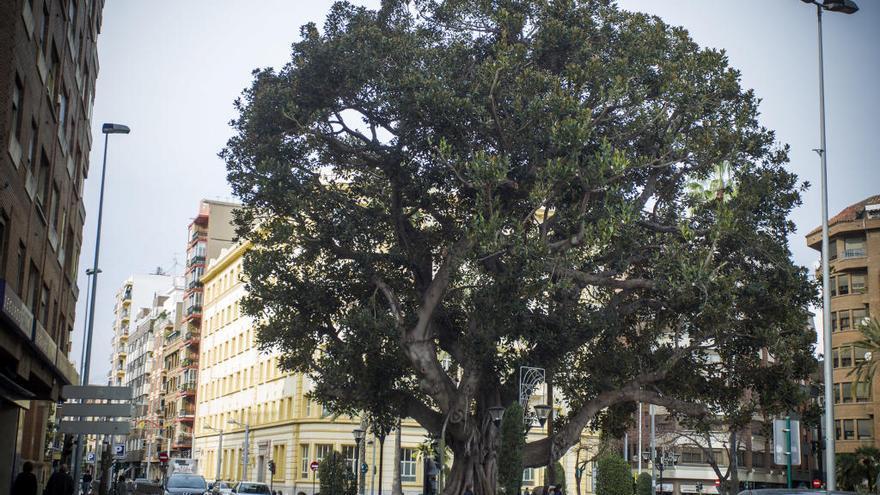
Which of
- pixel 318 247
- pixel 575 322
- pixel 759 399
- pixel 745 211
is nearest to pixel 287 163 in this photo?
pixel 318 247

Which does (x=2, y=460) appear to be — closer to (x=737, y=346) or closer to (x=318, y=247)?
(x=318, y=247)

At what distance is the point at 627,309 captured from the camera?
29.0m

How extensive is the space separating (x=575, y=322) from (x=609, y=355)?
2.45 m

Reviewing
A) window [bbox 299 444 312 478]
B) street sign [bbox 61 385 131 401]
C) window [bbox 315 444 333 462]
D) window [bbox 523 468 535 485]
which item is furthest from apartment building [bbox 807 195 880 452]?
street sign [bbox 61 385 131 401]

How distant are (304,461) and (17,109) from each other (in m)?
45.5

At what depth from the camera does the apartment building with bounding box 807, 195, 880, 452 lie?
231 ft

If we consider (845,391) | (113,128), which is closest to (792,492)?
(113,128)

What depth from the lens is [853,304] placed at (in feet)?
239

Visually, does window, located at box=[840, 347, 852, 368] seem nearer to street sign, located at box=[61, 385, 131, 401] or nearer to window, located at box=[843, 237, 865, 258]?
window, located at box=[843, 237, 865, 258]

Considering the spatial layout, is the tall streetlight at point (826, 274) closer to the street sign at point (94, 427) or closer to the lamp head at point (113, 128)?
the street sign at point (94, 427)

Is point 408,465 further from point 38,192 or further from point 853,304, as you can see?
point 38,192

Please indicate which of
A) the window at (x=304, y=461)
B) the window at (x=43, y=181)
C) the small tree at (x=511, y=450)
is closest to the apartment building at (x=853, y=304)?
the window at (x=304, y=461)

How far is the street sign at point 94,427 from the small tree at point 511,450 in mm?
10602

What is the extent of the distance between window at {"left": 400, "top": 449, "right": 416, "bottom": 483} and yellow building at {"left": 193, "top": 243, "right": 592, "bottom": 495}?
0.19 ft
